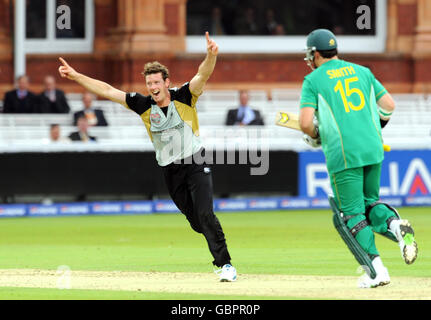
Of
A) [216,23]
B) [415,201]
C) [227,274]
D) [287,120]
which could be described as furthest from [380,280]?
[216,23]

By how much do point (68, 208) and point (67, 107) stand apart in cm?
347

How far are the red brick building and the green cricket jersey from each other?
15183 mm

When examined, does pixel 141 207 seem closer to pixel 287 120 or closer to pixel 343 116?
pixel 287 120

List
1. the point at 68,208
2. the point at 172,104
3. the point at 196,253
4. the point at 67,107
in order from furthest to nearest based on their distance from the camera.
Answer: the point at 67,107, the point at 68,208, the point at 196,253, the point at 172,104

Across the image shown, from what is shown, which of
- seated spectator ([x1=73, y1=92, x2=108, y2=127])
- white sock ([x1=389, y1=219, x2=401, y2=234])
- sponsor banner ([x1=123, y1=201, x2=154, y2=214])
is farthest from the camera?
seated spectator ([x1=73, y1=92, x2=108, y2=127])

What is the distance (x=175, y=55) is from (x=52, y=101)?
3897 mm

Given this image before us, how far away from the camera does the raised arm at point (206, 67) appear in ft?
33.6

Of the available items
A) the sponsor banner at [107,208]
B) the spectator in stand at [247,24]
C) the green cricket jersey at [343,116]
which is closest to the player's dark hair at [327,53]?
the green cricket jersey at [343,116]

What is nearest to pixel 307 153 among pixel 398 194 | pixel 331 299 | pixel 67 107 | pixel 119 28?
pixel 398 194

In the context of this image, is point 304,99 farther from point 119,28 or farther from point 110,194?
point 119,28

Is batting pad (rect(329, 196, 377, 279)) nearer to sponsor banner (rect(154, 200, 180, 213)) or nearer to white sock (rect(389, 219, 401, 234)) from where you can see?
white sock (rect(389, 219, 401, 234))

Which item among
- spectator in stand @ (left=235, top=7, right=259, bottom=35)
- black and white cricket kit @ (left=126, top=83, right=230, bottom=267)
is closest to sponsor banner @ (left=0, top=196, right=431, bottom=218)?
spectator in stand @ (left=235, top=7, right=259, bottom=35)

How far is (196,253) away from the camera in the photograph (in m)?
13.6

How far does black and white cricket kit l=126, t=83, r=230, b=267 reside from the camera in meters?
10.6
